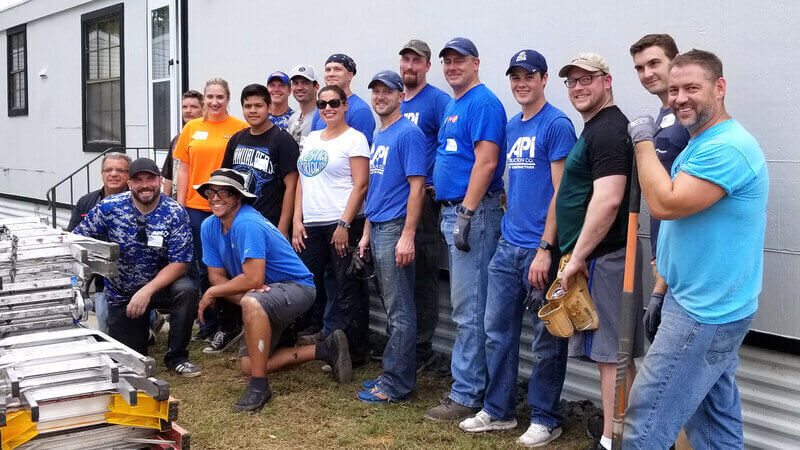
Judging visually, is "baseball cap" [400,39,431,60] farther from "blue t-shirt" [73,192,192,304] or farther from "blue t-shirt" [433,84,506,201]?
"blue t-shirt" [73,192,192,304]

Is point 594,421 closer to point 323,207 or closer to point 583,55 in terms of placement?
point 583,55

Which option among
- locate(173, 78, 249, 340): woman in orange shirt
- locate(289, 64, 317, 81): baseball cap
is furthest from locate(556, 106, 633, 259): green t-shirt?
locate(173, 78, 249, 340): woman in orange shirt

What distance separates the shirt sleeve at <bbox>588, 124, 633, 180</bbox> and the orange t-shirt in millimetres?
3518

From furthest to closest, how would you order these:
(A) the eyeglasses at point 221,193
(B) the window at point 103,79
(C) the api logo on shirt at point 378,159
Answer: (B) the window at point 103,79
(A) the eyeglasses at point 221,193
(C) the api logo on shirt at point 378,159

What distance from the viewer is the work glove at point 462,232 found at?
4.27 meters

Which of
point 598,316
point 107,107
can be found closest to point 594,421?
point 598,316

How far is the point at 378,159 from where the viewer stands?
480cm

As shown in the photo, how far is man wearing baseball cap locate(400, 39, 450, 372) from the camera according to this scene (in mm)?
5113

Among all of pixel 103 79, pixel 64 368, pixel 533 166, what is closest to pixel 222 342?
pixel 64 368

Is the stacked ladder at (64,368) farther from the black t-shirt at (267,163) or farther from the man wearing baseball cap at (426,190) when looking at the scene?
the man wearing baseball cap at (426,190)

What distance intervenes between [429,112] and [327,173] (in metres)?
0.78

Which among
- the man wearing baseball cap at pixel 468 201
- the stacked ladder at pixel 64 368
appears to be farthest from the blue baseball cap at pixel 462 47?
the stacked ladder at pixel 64 368

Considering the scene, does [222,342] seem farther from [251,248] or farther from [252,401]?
[251,248]

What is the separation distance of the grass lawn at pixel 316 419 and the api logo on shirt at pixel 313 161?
1.37m
